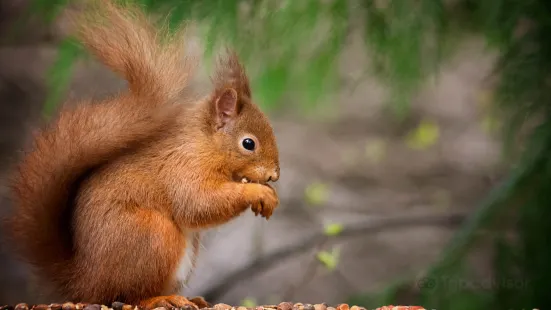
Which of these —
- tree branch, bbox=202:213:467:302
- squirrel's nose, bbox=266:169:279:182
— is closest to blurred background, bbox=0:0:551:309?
tree branch, bbox=202:213:467:302

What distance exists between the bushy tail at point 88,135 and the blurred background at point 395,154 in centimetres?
39

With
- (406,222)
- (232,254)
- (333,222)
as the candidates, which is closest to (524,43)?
(406,222)

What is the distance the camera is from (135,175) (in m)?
1.25

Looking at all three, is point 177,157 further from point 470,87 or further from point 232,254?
point 470,87

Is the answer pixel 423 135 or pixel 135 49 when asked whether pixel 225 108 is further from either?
pixel 423 135

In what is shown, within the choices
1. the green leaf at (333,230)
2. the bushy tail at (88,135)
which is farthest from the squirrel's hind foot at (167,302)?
the green leaf at (333,230)

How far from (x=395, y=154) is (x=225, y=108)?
36.3 inches

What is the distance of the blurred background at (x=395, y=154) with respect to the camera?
5.95 feet

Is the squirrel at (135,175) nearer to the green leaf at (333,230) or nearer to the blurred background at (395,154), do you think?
the blurred background at (395,154)

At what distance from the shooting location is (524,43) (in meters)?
1.97

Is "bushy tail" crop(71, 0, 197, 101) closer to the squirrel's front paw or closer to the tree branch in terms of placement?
the squirrel's front paw

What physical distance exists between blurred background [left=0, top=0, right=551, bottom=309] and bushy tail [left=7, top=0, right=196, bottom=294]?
388 mm

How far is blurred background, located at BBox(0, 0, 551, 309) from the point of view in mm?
1814

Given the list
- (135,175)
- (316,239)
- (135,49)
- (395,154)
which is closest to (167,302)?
(135,175)
